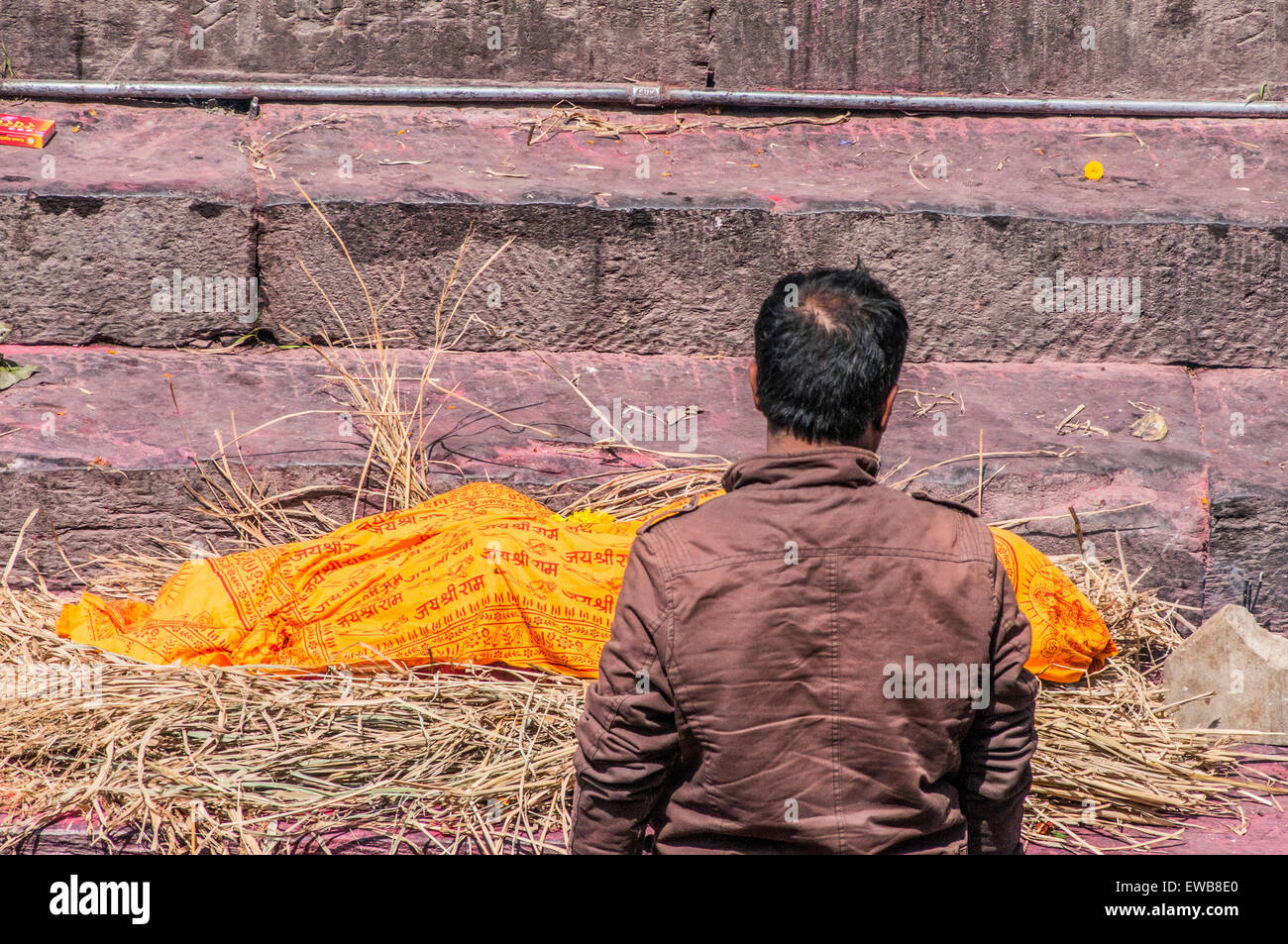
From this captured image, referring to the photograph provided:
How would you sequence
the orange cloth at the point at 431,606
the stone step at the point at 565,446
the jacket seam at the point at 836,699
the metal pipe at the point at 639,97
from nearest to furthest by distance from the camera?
the jacket seam at the point at 836,699 < the orange cloth at the point at 431,606 < the stone step at the point at 565,446 < the metal pipe at the point at 639,97

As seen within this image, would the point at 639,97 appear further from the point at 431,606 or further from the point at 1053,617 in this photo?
the point at 1053,617

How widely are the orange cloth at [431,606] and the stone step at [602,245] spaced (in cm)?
131

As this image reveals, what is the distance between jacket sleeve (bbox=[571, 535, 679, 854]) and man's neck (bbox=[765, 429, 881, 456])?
261mm

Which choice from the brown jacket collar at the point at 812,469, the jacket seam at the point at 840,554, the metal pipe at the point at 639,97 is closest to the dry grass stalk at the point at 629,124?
the metal pipe at the point at 639,97

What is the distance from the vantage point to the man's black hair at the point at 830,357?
1.80 metres

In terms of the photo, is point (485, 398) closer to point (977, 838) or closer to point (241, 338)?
point (241, 338)

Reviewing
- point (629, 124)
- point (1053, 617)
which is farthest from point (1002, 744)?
point (629, 124)

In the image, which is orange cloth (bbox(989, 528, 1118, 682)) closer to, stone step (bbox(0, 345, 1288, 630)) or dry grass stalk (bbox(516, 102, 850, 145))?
stone step (bbox(0, 345, 1288, 630))

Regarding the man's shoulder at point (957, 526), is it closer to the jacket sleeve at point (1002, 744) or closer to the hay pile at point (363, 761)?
the jacket sleeve at point (1002, 744)

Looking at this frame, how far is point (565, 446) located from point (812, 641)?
7.17 ft

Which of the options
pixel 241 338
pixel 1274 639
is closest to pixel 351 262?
pixel 241 338

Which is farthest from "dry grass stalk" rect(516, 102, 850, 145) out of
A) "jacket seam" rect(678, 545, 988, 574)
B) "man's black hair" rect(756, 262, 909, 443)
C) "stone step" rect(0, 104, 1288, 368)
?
"jacket seam" rect(678, 545, 988, 574)

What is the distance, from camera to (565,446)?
3.82m

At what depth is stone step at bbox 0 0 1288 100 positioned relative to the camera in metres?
4.82
